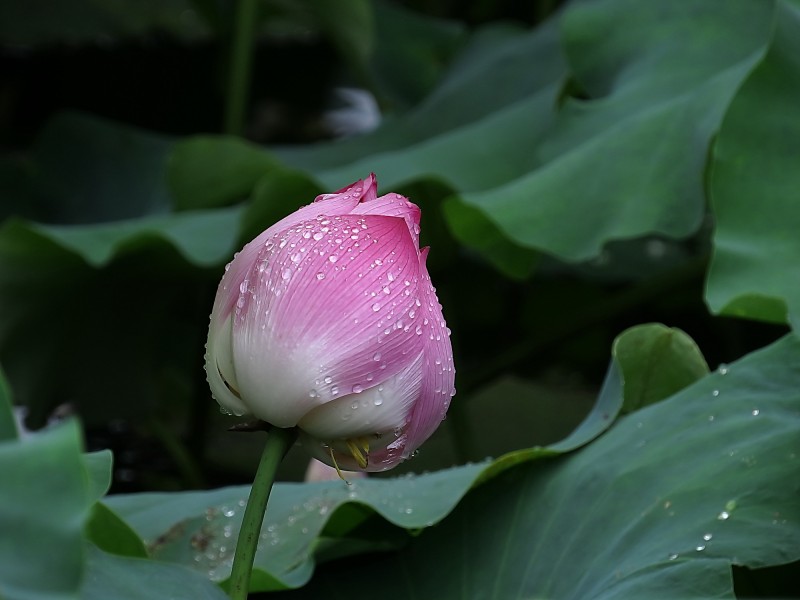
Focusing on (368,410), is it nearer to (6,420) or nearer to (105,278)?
(6,420)

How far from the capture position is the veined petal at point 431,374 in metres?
0.52

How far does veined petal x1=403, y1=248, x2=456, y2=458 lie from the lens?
52 centimetres

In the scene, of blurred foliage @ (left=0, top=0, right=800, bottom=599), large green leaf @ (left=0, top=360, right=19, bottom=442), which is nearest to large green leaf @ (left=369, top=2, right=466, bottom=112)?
blurred foliage @ (left=0, top=0, right=800, bottom=599)

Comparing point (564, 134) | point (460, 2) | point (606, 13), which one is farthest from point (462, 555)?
point (460, 2)

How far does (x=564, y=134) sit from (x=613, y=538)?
0.88 metres

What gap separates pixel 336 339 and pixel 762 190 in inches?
25.3

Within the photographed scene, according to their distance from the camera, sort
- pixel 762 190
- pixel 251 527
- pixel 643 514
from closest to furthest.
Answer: pixel 251 527 → pixel 643 514 → pixel 762 190

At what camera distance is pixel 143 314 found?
1.82 meters

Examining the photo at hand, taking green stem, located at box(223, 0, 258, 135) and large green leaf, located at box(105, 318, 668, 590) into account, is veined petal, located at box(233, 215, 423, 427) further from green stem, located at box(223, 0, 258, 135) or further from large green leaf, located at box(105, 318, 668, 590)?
green stem, located at box(223, 0, 258, 135)

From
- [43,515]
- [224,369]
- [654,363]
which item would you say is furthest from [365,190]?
[654,363]

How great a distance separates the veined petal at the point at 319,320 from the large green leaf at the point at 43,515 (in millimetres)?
128

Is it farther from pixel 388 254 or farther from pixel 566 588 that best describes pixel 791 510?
pixel 388 254

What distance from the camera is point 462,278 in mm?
2412

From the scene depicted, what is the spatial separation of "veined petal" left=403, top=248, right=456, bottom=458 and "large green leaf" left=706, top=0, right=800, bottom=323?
1.54 feet
